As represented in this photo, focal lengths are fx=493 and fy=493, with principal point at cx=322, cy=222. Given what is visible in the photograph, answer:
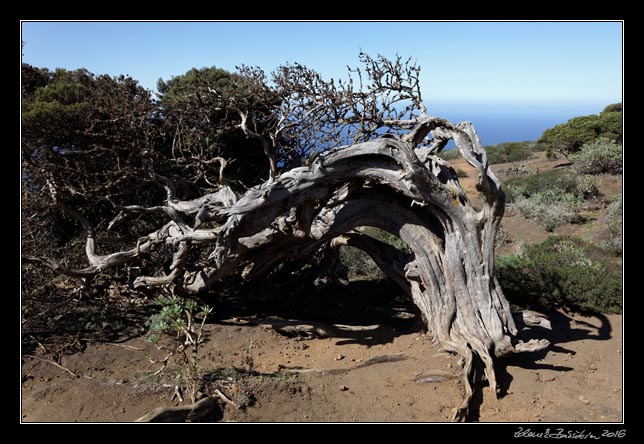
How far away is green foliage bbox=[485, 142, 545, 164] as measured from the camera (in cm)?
3137

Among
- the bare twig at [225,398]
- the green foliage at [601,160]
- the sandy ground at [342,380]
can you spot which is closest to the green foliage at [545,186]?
the green foliage at [601,160]

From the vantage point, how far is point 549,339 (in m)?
7.62

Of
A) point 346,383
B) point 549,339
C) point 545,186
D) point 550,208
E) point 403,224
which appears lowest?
point 346,383

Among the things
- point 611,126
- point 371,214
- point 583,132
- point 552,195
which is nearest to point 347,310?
point 371,214

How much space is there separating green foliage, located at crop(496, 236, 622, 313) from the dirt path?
0.92 metres

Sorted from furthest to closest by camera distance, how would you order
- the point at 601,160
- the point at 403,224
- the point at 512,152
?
the point at 512,152, the point at 601,160, the point at 403,224

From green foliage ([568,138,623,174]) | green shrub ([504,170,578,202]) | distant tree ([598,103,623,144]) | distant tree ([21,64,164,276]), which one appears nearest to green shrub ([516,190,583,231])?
green shrub ([504,170,578,202])

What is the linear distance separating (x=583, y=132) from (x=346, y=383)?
2529cm

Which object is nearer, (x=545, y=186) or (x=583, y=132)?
(x=545, y=186)

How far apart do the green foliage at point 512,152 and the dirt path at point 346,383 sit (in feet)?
82.6

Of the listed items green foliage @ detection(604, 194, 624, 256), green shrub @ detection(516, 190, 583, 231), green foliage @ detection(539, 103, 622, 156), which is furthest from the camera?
green foliage @ detection(539, 103, 622, 156)

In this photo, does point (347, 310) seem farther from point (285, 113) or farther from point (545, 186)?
point (545, 186)

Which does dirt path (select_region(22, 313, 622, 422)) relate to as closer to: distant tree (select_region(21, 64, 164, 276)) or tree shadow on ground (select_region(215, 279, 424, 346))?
tree shadow on ground (select_region(215, 279, 424, 346))

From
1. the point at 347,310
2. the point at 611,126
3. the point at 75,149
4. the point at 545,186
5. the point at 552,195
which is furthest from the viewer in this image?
the point at 611,126
